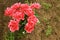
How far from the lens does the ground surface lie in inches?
150

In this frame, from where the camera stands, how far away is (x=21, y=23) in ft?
11.9

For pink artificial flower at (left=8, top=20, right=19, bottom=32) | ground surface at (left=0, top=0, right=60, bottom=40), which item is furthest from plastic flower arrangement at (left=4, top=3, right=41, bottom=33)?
ground surface at (left=0, top=0, right=60, bottom=40)

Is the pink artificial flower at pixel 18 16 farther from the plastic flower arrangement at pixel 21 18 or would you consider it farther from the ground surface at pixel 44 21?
the ground surface at pixel 44 21

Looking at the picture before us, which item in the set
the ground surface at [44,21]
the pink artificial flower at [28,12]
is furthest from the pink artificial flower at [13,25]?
the ground surface at [44,21]

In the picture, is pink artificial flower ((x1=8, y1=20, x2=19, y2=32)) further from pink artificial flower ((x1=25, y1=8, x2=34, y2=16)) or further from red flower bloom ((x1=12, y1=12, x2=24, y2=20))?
pink artificial flower ((x1=25, y1=8, x2=34, y2=16))

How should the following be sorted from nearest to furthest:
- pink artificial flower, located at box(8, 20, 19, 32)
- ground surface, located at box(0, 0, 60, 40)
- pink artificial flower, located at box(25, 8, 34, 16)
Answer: pink artificial flower, located at box(8, 20, 19, 32)
pink artificial flower, located at box(25, 8, 34, 16)
ground surface, located at box(0, 0, 60, 40)

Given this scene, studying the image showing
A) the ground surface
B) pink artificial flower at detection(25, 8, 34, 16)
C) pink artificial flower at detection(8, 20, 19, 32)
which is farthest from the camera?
the ground surface

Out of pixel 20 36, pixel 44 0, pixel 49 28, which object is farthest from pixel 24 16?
pixel 44 0

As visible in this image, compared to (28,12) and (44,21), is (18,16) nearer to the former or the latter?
(28,12)

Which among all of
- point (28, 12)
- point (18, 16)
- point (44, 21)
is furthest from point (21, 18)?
point (44, 21)

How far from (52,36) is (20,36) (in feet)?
2.23

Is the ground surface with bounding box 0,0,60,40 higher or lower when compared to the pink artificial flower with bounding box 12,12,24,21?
lower

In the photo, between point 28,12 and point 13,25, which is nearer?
point 13,25

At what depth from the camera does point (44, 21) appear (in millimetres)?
4078
